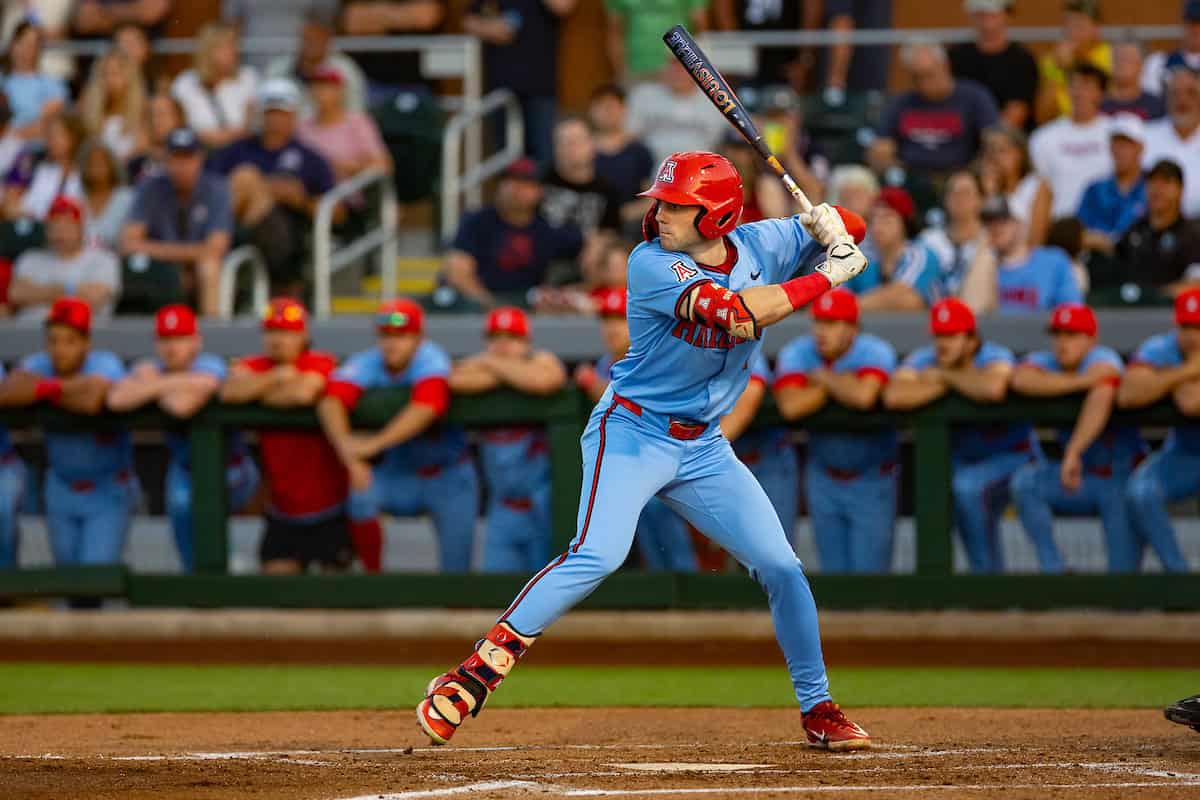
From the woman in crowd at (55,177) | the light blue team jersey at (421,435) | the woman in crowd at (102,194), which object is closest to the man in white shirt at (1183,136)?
the light blue team jersey at (421,435)

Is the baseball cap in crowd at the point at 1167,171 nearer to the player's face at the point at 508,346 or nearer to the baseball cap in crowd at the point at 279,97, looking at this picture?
the player's face at the point at 508,346

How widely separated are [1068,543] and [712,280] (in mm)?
3955

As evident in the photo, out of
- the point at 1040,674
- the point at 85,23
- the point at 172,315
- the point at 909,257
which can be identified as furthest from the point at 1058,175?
the point at 85,23

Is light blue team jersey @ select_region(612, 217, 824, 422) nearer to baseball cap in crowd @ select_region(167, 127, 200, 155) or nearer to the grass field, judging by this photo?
the grass field

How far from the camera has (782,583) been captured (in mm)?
5668

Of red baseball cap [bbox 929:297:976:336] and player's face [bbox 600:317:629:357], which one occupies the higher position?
red baseball cap [bbox 929:297:976:336]

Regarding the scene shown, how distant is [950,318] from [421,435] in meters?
2.67

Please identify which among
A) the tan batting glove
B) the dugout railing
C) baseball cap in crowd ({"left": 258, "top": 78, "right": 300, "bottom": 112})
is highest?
baseball cap in crowd ({"left": 258, "top": 78, "right": 300, "bottom": 112})

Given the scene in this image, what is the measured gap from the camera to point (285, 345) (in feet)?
30.2

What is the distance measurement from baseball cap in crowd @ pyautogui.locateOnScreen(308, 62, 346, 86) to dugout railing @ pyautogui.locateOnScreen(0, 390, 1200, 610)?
333 centimetres

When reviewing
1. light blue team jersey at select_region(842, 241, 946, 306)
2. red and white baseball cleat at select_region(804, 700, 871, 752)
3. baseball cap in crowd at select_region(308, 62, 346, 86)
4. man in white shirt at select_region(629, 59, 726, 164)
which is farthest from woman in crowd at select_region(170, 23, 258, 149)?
red and white baseball cleat at select_region(804, 700, 871, 752)

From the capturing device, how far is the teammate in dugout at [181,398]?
920 cm

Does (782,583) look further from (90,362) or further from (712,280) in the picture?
(90,362)

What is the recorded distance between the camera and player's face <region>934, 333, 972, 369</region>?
8750 millimetres
